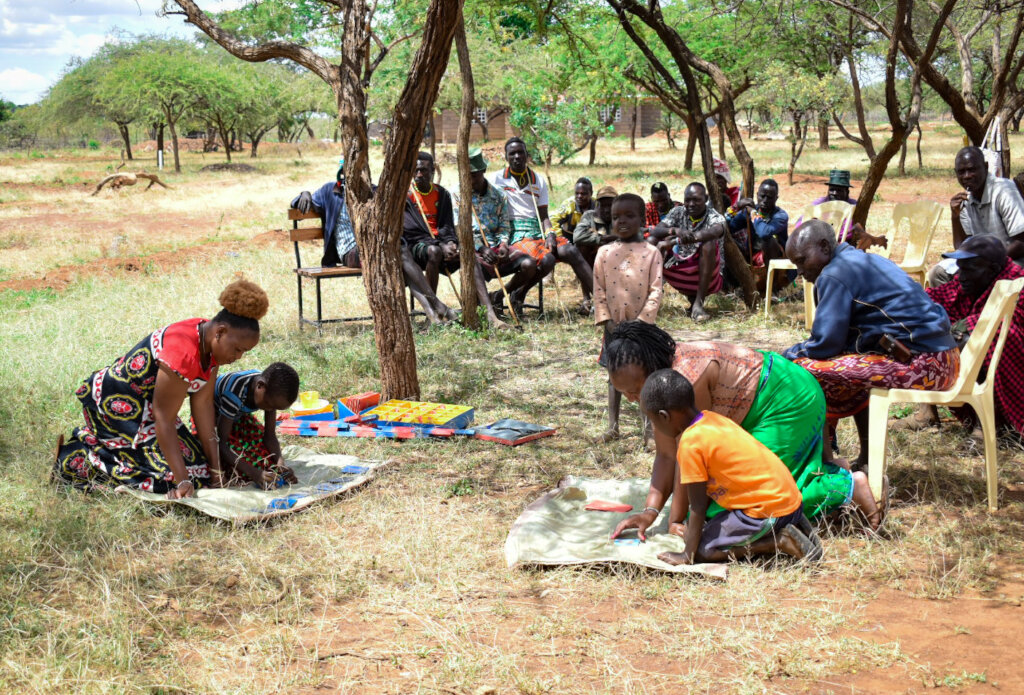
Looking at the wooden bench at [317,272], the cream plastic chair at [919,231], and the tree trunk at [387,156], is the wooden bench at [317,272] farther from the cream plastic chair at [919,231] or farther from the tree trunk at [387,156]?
the cream plastic chair at [919,231]

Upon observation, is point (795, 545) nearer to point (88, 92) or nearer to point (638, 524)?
point (638, 524)

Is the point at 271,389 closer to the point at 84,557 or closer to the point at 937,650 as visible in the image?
the point at 84,557

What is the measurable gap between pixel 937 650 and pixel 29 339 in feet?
23.3


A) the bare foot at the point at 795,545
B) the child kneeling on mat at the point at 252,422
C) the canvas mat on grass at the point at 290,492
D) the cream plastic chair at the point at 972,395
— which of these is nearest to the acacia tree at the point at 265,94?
the canvas mat on grass at the point at 290,492

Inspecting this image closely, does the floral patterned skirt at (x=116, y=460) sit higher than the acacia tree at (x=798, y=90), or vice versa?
the acacia tree at (x=798, y=90)

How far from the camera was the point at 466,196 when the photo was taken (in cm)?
764

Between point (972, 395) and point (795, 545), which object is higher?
point (972, 395)

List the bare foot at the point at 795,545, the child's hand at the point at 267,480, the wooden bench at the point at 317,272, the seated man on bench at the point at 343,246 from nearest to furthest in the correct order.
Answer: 1. the bare foot at the point at 795,545
2. the child's hand at the point at 267,480
3. the wooden bench at the point at 317,272
4. the seated man on bench at the point at 343,246

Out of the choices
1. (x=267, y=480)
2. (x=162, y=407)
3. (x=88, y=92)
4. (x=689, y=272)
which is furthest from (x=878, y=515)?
(x=88, y=92)

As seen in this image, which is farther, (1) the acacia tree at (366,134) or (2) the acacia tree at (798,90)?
(2) the acacia tree at (798,90)

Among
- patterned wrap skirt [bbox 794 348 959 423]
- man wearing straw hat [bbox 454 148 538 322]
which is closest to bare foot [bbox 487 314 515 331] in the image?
man wearing straw hat [bbox 454 148 538 322]

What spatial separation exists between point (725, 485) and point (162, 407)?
8.32 ft

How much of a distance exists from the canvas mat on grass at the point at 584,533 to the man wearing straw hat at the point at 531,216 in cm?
442

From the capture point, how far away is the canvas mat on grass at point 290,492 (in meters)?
4.31
